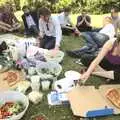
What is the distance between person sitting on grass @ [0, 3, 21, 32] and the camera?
7137mm

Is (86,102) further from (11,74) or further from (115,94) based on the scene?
(11,74)

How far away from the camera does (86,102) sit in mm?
3857

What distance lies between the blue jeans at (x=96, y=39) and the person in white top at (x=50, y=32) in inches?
22.4

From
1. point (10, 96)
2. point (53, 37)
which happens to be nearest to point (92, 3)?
point (53, 37)

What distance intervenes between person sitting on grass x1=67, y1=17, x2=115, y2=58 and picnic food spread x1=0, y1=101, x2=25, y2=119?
211 cm

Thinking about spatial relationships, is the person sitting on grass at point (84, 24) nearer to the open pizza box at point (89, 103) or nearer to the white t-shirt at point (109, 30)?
the white t-shirt at point (109, 30)

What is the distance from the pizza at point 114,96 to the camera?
3.84 m

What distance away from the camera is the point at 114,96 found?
3.96m

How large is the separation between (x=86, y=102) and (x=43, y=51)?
5.00ft

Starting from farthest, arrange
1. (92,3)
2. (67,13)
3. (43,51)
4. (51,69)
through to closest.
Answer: (92,3) < (67,13) < (43,51) < (51,69)

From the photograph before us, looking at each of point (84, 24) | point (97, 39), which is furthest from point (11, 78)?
point (84, 24)

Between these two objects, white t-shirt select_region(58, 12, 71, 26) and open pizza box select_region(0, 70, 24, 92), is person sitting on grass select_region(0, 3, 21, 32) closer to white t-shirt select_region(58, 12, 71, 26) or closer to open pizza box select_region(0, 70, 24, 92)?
white t-shirt select_region(58, 12, 71, 26)

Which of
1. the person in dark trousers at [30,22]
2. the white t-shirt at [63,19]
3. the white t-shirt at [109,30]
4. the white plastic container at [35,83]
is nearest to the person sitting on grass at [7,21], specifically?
the person in dark trousers at [30,22]

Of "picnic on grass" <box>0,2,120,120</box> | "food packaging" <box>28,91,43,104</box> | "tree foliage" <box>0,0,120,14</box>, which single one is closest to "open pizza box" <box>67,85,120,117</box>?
"picnic on grass" <box>0,2,120,120</box>
